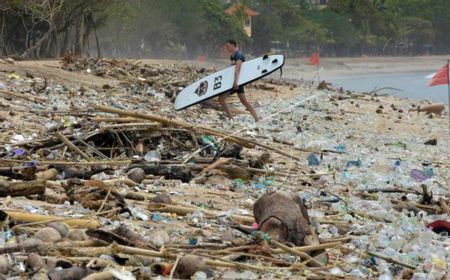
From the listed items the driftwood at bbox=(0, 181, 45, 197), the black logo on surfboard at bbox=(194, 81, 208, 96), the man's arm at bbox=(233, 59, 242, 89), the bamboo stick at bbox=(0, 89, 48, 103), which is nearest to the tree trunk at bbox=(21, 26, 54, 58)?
the black logo on surfboard at bbox=(194, 81, 208, 96)

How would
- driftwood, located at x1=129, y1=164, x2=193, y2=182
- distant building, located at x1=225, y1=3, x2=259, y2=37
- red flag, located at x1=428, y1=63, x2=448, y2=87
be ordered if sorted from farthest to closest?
distant building, located at x1=225, y1=3, x2=259, y2=37 → red flag, located at x1=428, y1=63, x2=448, y2=87 → driftwood, located at x1=129, y1=164, x2=193, y2=182

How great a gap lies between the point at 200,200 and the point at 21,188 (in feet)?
4.83

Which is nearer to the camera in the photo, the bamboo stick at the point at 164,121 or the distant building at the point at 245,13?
the bamboo stick at the point at 164,121

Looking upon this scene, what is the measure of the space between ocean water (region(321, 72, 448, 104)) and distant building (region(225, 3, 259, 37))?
35.2 feet

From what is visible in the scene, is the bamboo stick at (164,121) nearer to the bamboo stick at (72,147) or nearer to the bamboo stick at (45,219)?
the bamboo stick at (72,147)

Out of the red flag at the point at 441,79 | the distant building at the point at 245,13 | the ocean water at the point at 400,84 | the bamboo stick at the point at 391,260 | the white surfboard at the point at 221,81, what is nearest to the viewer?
the bamboo stick at the point at 391,260

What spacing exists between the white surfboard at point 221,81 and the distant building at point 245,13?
198 ft

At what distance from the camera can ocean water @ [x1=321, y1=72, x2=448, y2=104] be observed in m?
46.9

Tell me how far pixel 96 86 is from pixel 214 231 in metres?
11.9

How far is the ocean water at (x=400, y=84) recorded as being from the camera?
154ft

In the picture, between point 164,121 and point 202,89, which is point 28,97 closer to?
point 202,89

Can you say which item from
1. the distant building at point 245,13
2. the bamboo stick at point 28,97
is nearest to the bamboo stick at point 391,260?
the bamboo stick at point 28,97

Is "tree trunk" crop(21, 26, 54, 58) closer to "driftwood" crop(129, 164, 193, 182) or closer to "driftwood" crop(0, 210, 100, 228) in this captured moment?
"driftwood" crop(129, 164, 193, 182)

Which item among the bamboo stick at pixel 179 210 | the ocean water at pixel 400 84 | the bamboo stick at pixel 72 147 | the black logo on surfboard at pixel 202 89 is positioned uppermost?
the bamboo stick at pixel 72 147
